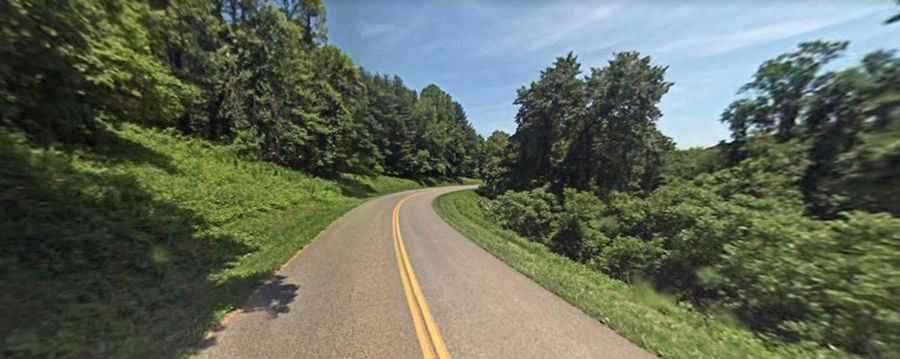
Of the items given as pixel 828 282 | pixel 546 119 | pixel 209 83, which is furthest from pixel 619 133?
pixel 209 83

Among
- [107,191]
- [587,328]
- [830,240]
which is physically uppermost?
[107,191]

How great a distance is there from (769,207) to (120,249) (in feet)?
55.5

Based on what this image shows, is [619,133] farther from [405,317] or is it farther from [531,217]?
[405,317]

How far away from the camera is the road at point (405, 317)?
359 centimetres

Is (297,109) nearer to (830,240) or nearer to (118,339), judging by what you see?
(118,339)

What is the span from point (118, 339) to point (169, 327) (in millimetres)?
455

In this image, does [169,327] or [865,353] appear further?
[865,353]

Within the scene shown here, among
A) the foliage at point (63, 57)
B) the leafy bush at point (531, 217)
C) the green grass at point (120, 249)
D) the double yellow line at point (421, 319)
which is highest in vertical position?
the foliage at point (63, 57)

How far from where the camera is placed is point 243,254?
7.91 m

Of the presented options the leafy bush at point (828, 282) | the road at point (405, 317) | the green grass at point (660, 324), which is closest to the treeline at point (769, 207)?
the leafy bush at point (828, 282)

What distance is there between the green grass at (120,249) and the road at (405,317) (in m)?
0.56

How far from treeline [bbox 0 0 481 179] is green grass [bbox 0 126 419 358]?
1.44 metres

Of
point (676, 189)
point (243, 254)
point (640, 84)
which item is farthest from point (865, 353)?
point (640, 84)

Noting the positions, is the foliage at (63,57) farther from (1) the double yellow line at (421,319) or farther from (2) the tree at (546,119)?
(2) the tree at (546,119)
